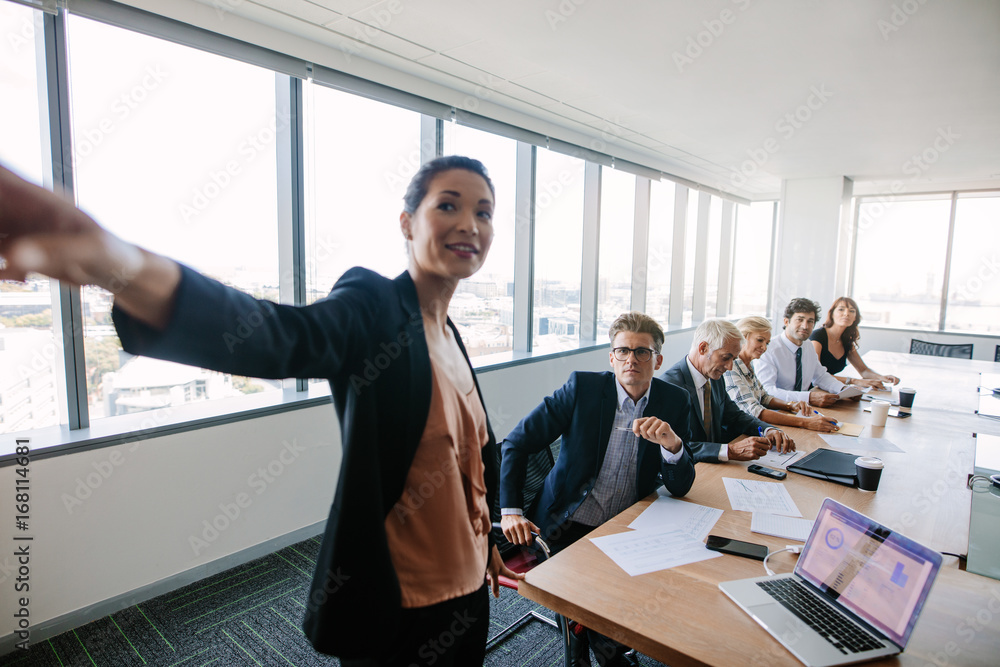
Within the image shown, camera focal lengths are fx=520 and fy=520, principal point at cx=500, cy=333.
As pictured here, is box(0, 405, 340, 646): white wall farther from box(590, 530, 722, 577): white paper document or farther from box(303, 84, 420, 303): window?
box(590, 530, 722, 577): white paper document

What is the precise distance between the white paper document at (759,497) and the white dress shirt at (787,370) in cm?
177

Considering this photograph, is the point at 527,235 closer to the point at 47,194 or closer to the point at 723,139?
the point at 723,139

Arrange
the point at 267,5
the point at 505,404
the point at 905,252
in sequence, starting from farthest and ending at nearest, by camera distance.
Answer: the point at 905,252 → the point at 505,404 → the point at 267,5

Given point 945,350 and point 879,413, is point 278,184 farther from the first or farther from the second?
point 945,350

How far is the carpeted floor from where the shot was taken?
2100 millimetres

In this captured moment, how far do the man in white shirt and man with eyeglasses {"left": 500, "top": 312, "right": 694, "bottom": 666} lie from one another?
→ 2039 millimetres

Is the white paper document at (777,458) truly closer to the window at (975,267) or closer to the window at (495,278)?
the window at (495,278)

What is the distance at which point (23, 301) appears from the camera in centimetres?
224

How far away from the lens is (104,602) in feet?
7.66

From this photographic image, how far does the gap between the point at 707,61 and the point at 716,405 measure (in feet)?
6.92

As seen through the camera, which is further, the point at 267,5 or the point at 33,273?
the point at 267,5

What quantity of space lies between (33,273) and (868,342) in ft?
34.0

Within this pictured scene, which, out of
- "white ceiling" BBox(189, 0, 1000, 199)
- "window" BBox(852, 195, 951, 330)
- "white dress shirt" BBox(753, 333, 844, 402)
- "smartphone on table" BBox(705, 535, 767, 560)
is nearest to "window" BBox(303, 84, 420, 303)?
"white ceiling" BBox(189, 0, 1000, 199)

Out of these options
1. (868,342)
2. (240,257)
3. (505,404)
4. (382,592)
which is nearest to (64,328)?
(240,257)
